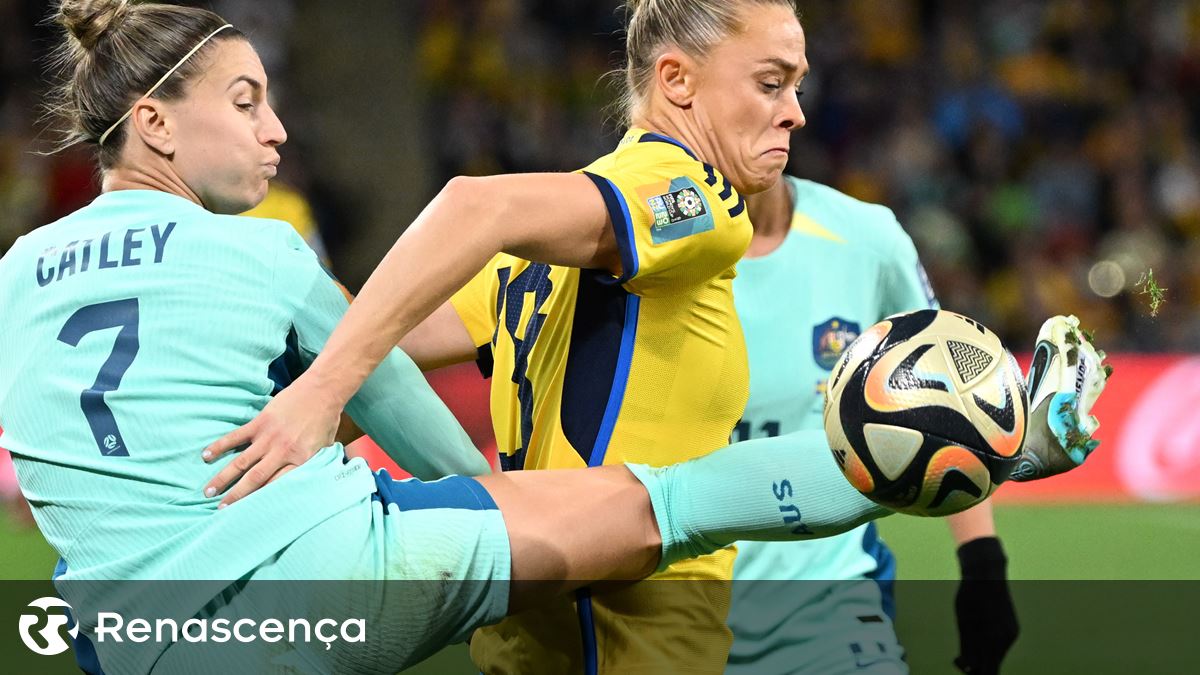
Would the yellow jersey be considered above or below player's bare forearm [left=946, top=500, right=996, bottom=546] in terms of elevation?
above

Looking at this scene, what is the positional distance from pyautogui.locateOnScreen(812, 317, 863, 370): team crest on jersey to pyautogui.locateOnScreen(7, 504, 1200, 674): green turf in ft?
5.96

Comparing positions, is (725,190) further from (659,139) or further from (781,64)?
(781,64)

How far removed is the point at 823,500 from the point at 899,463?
0.68 ft

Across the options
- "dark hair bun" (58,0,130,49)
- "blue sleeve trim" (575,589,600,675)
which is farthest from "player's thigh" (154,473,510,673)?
"dark hair bun" (58,0,130,49)

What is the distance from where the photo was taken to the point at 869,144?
13.2m

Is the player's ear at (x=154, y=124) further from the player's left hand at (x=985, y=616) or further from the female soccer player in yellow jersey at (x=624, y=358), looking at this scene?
the player's left hand at (x=985, y=616)

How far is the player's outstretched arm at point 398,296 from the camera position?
2447 millimetres

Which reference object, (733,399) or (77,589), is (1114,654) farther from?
(77,589)

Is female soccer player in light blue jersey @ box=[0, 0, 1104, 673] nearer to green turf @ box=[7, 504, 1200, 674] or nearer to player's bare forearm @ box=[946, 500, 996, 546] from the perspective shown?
player's bare forearm @ box=[946, 500, 996, 546]

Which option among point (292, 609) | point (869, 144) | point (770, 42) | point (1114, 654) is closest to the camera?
point (292, 609)

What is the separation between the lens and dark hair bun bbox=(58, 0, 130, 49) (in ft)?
9.32

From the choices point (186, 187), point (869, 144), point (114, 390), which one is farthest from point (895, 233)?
point (869, 144)

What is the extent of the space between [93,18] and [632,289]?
3.85 ft

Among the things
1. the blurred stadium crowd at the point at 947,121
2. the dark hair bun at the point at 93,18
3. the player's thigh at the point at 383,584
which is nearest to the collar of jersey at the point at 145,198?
the dark hair bun at the point at 93,18
